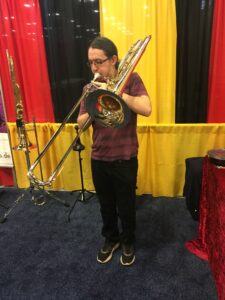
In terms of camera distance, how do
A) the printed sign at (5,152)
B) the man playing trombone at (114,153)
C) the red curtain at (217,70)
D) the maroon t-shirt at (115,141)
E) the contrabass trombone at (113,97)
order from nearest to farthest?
the contrabass trombone at (113,97)
the man playing trombone at (114,153)
the maroon t-shirt at (115,141)
the red curtain at (217,70)
the printed sign at (5,152)

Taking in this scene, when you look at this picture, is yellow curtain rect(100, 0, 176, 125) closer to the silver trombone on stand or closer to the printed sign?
the silver trombone on stand

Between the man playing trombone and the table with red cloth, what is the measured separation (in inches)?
20.6

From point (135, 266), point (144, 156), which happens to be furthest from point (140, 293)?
point (144, 156)

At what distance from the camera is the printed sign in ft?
9.66

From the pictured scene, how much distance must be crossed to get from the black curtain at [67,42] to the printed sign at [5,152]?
0.68 m

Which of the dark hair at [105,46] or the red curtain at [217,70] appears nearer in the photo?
the dark hair at [105,46]

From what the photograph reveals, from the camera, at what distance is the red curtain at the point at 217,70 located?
7.63 ft

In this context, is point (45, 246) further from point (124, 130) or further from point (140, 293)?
point (124, 130)

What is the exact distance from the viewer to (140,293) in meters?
1.71

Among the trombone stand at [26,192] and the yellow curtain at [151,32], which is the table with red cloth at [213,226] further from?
the trombone stand at [26,192]

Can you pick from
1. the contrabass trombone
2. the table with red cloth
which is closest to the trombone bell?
the contrabass trombone

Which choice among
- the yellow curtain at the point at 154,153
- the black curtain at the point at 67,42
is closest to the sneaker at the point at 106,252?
the yellow curtain at the point at 154,153

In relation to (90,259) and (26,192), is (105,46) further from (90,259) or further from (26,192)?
(26,192)

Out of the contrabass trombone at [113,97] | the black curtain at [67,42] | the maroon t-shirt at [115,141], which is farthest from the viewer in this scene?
the black curtain at [67,42]
